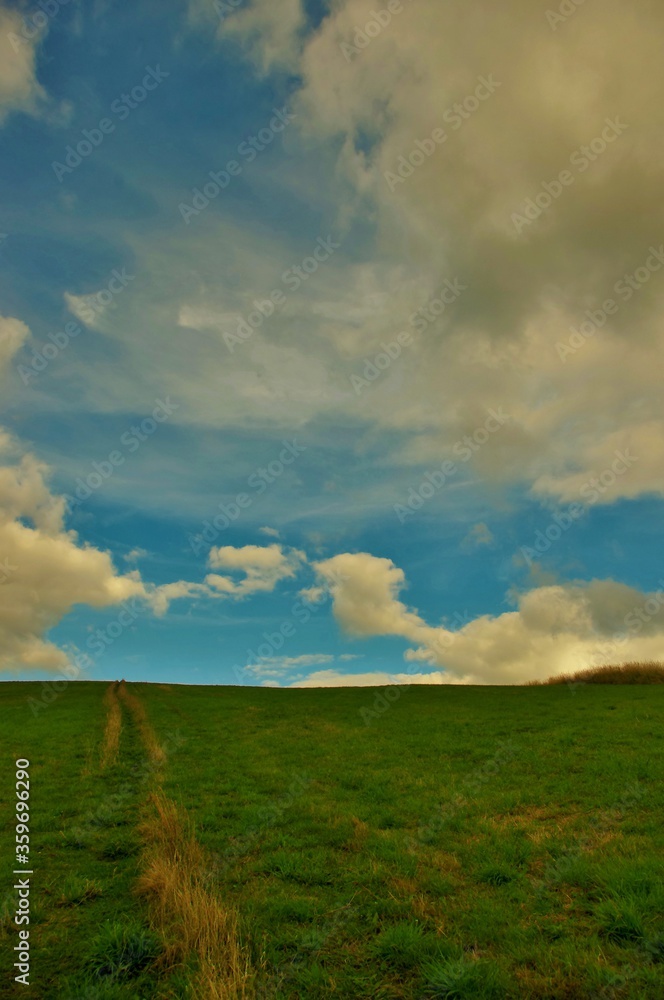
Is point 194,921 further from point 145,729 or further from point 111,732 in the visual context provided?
point 145,729

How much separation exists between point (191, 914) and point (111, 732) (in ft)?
81.2

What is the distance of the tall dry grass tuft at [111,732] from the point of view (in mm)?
23395

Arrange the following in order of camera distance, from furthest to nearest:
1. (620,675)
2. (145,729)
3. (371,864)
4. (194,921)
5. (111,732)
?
(620,675) < (145,729) < (111,732) < (371,864) < (194,921)

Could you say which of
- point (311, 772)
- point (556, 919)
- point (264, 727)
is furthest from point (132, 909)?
point (264, 727)

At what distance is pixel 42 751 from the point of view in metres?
25.8

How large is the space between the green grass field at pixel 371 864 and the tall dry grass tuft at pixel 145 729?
50cm

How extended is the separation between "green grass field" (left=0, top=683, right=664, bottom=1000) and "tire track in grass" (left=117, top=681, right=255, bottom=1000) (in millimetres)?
109

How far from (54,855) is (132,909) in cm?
412

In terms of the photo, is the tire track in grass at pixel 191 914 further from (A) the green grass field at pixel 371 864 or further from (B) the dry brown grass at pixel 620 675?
(B) the dry brown grass at pixel 620 675

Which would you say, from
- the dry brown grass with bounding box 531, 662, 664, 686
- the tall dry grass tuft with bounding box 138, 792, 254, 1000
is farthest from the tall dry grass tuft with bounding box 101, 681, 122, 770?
the dry brown grass with bounding box 531, 662, 664, 686

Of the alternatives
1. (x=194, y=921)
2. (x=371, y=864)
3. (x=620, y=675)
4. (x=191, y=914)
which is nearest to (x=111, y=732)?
(x=371, y=864)

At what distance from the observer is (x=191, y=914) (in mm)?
8289

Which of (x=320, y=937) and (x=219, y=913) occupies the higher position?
(x=219, y=913)

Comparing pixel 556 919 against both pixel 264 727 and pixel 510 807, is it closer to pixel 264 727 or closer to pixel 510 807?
pixel 510 807
